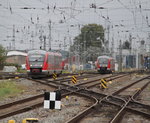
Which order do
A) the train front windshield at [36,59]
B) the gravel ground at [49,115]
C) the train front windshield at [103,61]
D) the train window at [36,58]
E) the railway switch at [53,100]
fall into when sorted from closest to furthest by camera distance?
the railway switch at [53,100]
the gravel ground at [49,115]
the train front windshield at [36,59]
the train window at [36,58]
the train front windshield at [103,61]

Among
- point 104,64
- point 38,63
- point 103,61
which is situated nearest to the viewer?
point 38,63

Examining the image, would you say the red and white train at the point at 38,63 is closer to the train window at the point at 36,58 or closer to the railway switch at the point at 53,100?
the train window at the point at 36,58

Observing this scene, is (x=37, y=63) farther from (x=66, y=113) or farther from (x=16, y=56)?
(x=16, y=56)

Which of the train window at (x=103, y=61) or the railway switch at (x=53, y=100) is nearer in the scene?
the railway switch at (x=53, y=100)

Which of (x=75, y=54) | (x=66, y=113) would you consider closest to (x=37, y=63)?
(x=66, y=113)

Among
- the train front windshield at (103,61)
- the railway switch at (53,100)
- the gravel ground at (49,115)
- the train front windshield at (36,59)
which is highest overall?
the train front windshield at (36,59)

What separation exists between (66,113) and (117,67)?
6805cm

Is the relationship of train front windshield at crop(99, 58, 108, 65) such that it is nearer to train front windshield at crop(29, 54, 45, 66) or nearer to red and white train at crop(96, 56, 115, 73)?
red and white train at crop(96, 56, 115, 73)

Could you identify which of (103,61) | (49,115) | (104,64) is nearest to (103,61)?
(103,61)

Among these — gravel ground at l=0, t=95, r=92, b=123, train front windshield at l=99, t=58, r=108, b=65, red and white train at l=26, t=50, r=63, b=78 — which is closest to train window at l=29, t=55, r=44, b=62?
red and white train at l=26, t=50, r=63, b=78

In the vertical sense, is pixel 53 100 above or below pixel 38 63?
below

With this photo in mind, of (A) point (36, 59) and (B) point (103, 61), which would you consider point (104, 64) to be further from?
(A) point (36, 59)

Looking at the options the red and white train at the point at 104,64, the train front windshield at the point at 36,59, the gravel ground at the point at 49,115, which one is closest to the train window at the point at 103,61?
the red and white train at the point at 104,64

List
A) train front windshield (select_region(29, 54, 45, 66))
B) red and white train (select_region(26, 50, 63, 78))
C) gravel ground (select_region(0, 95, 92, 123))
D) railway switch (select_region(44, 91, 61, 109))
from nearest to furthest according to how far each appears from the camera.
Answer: railway switch (select_region(44, 91, 61, 109)) → gravel ground (select_region(0, 95, 92, 123)) → red and white train (select_region(26, 50, 63, 78)) → train front windshield (select_region(29, 54, 45, 66))
